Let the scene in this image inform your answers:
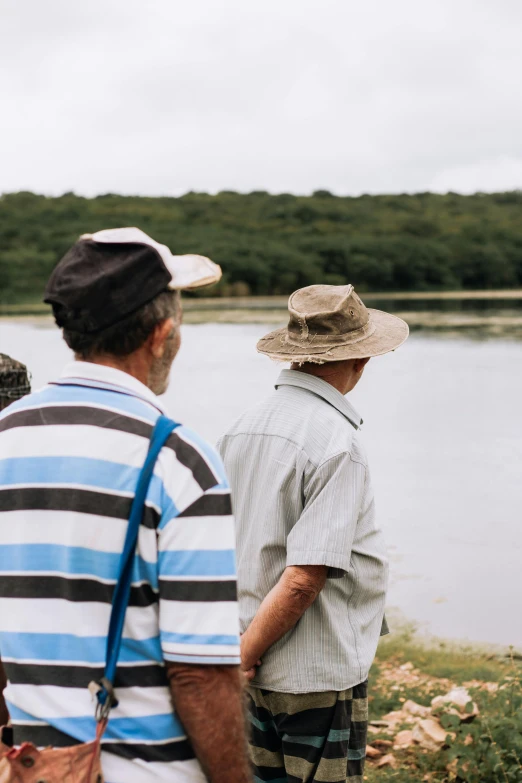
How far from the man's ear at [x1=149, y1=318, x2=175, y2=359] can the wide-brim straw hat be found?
0.87 m

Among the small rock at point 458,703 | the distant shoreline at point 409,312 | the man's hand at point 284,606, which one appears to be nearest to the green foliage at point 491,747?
the small rock at point 458,703

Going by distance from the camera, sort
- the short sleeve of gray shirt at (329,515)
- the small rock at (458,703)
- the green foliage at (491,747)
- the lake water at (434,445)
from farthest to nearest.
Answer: the lake water at (434,445) < the small rock at (458,703) < the green foliage at (491,747) < the short sleeve of gray shirt at (329,515)

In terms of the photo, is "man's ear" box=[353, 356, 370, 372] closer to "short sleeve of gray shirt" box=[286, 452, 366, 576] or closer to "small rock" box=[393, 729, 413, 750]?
"short sleeve of gray shirt" box=[286, 452, 366, 576]

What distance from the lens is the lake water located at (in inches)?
306

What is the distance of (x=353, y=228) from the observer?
4828cm

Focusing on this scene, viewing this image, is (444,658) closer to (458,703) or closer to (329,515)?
(458,703)

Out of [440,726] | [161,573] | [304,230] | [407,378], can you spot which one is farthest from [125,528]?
[304,230]

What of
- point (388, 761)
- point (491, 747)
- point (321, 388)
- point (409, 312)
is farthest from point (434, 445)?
point (409, 312)

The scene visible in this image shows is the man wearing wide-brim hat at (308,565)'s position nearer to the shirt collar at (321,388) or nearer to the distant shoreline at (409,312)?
the shirt collar at (321,388)

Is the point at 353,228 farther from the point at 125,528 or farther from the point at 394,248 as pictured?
the point at 125,528

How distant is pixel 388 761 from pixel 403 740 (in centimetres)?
15

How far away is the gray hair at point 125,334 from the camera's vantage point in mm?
1564

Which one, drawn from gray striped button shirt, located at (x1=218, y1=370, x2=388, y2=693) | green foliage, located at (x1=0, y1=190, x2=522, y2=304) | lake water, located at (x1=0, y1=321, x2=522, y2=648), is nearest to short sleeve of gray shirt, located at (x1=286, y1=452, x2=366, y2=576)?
gray striped button shirt, located at (x1=218, y1=370, x2=388, y2=693)

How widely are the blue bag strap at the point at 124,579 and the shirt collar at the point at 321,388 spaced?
1022 millimetres
